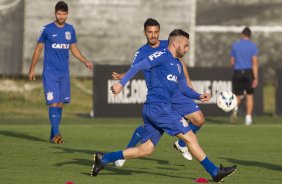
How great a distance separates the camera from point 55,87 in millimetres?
18641

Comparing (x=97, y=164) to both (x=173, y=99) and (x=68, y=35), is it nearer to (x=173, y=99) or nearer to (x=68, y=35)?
(x=173, y=99)

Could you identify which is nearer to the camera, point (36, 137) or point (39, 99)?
point (36, 137)

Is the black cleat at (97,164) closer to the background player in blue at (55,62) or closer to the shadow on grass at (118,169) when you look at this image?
the shadow on grass at (118,169)

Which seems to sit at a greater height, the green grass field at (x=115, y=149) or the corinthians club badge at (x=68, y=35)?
the corinthians club badge at (x=68, y=35)

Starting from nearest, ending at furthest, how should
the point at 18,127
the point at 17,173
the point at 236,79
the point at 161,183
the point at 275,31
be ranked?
the point at 161,183
the point at 17,173
the point at 18,127
the point at 236,79
the point at 275,31

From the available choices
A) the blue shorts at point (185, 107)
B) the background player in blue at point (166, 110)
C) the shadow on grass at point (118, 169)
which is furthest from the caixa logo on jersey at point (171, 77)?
the blue shorts at point (185, 107)

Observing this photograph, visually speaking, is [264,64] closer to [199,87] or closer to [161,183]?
[199,87]

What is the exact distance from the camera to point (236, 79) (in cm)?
2498

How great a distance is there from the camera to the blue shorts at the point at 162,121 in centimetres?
1304

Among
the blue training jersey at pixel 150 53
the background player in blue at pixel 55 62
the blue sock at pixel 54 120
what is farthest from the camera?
the background player in blue at pixel 55 62

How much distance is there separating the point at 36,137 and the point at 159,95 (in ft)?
22.8

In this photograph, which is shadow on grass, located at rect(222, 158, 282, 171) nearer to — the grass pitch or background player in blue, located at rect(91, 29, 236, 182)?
the grass pitch

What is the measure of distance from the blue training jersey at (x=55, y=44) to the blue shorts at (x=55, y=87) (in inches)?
4.0

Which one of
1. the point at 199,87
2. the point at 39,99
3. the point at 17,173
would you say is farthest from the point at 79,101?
the point at 17,173
